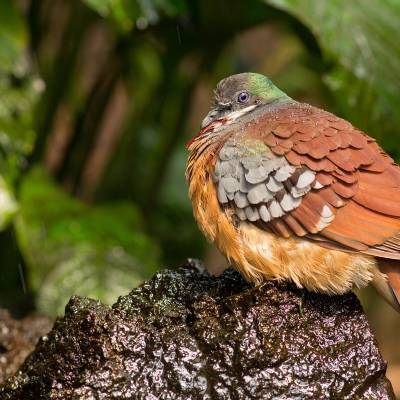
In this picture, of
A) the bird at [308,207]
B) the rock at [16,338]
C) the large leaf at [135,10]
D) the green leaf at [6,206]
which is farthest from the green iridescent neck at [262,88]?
the green leaf at [6,206]

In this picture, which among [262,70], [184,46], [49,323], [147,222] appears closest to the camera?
[49,323]

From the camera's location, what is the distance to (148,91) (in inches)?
203

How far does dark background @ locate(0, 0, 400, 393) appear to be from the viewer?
3.56 meters

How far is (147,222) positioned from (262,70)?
140cm

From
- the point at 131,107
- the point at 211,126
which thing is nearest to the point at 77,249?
the point at 211,126

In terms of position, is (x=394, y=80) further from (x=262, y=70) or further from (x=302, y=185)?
(x=262, y=70)

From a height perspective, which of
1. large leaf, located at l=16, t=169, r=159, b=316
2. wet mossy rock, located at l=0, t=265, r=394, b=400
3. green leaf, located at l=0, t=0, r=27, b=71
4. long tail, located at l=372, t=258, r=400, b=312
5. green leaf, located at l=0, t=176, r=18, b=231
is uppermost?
long tail, located at l=372, t=258, r=400, b=312

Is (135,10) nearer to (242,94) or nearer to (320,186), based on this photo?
(242,94)

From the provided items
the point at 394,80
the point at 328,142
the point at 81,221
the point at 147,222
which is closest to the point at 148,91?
the point at 147,222

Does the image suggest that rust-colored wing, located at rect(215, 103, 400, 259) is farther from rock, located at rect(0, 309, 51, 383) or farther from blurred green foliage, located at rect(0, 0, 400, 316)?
blurred green foliage, located at rect(0, 0, 400, 316)

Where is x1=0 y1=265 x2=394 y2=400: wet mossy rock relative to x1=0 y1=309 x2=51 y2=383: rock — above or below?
above

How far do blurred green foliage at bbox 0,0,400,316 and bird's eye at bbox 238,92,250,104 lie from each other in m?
0.84

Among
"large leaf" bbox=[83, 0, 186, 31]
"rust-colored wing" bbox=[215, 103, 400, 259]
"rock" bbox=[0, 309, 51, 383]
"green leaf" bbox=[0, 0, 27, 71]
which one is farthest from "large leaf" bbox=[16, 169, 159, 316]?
"rust-colored wing" bbox=[215, 103, 400, 259]

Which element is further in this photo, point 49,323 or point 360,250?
point 49,323
